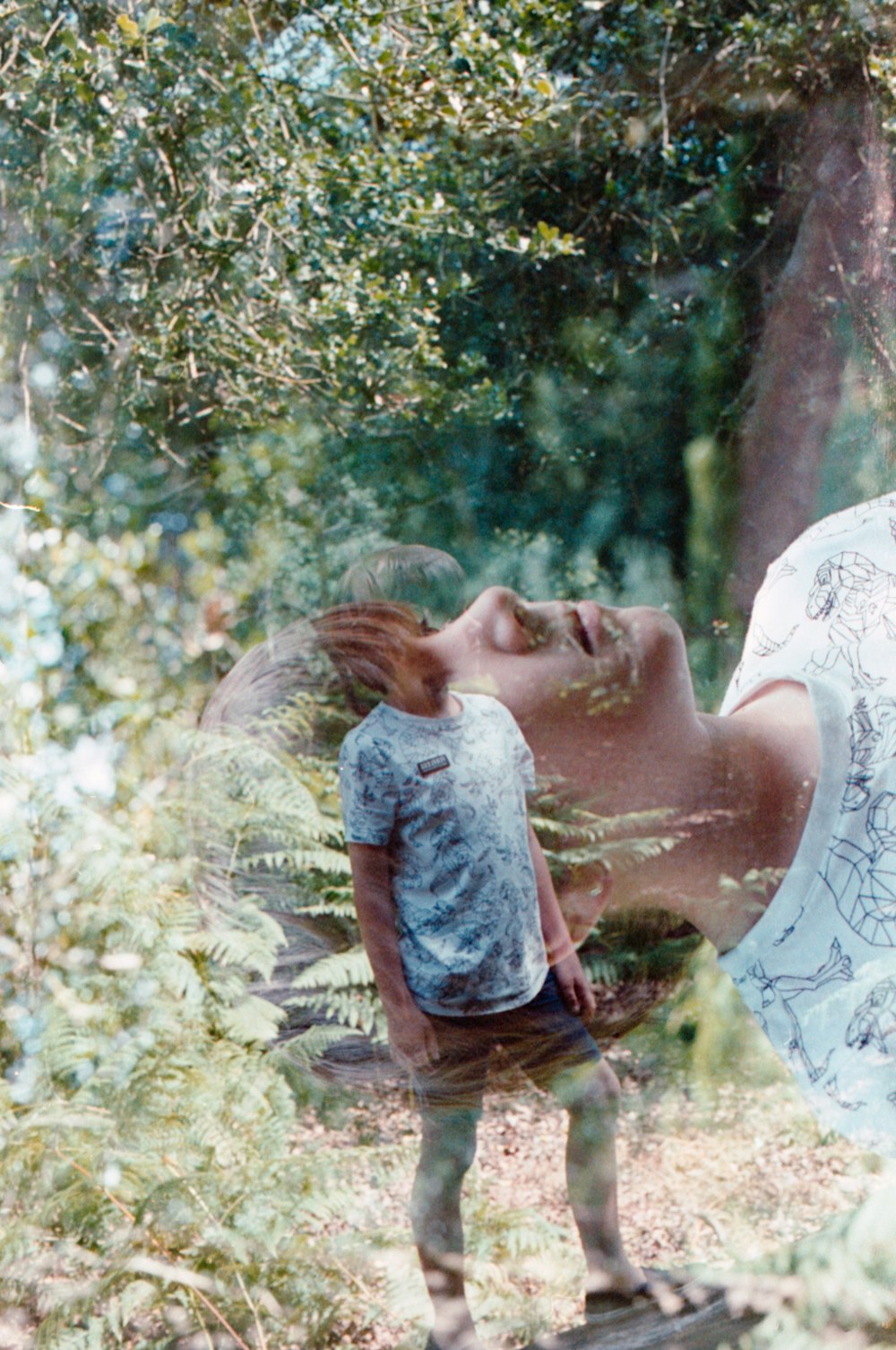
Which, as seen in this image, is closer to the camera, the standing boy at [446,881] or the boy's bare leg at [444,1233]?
the standing boy at [446,881]

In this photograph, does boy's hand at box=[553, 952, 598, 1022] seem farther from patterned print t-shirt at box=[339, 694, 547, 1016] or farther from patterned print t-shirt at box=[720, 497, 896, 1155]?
patterned print t-shirt at box=[720, 497, 896, 1155]

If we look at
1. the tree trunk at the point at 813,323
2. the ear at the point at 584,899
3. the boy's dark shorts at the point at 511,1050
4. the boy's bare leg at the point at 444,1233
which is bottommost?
the boy's bare leg at the point at 444,1233

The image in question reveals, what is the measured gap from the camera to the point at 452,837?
2.48 ft

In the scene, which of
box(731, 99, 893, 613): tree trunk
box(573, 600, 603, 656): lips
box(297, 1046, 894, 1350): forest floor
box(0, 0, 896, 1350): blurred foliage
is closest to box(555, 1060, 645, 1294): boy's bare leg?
box(297, 1046, 894, 1350): forest floor

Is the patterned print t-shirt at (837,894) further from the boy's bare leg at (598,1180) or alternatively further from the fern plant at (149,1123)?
the fern plant at (149,1123)

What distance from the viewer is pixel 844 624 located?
0.98 m

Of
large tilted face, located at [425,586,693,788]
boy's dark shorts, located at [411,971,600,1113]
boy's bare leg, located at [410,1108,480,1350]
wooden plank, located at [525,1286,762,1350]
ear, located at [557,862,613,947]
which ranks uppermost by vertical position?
large tilted face, located at [425,586,693,788]

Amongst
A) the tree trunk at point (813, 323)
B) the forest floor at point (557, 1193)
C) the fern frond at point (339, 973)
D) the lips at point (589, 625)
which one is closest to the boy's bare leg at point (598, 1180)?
the forest floor at point (557, 1193)

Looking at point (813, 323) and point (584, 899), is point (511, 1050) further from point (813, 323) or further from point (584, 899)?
point (813, 323)

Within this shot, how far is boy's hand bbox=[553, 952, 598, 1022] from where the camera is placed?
83cm

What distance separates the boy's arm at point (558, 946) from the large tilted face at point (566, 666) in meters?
0.08

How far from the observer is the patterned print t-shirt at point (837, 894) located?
0.93 metres

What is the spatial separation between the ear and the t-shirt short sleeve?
0.17 meters

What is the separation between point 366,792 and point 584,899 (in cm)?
21
